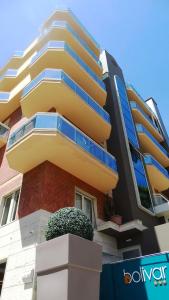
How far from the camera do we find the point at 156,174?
69.4 ft

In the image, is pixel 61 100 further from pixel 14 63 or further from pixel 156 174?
pixel 14 63

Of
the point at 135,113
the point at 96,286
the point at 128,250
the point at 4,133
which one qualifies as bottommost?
the point at 96,286

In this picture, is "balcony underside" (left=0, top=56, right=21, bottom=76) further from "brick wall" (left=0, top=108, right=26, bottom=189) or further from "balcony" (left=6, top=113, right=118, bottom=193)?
"balcony" (left=6, top=113, right=118, bottom=193)

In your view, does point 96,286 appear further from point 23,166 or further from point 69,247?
point 23,166

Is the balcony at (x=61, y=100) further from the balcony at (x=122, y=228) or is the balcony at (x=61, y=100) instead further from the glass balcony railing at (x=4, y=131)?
the balcony at (x=122, y=228)

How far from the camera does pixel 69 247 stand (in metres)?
7.05

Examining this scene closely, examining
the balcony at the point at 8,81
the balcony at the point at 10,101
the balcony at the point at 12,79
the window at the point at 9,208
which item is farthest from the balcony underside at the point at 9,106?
the window at the point at 9,208

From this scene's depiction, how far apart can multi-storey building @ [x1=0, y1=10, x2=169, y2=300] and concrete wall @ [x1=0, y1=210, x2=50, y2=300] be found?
3 cm

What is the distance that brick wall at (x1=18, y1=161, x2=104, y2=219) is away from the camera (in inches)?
452

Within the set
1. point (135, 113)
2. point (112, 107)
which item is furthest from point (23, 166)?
Answer: point (135, 113)

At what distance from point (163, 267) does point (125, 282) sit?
→ 5.50 ft

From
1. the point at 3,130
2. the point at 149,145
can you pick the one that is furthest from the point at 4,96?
the point at 149,145

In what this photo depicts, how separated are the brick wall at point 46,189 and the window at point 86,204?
725 mm

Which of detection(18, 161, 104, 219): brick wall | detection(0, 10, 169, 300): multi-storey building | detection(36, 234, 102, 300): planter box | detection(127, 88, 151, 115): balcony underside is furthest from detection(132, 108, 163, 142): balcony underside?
detection(36, 234, 102, 300): planter box
